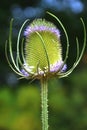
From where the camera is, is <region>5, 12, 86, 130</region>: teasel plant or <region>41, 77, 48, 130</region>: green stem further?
<region>5, 12, 86, 130</region>: teasel plant

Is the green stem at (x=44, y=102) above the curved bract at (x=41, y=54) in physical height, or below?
below

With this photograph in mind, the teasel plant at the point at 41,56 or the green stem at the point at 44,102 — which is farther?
the teasel plant at the point at 41,56

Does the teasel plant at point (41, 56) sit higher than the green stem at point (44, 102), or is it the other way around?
the teasel plant at point (41, 56)

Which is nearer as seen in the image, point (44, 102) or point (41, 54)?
point (44, 102)

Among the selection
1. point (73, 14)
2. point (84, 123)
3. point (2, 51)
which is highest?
point (73, 14)

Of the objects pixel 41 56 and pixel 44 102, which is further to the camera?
pixel 41 56

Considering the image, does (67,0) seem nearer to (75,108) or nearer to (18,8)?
(18,8)

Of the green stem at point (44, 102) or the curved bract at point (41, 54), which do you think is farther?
the curved bract at point (41, 54)

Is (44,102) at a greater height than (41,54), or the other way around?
(41,54)

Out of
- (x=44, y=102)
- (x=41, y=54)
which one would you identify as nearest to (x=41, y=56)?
(x=41, y=54)

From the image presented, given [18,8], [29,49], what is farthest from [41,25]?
[18,8]

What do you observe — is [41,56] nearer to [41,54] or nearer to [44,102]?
[41,54]
